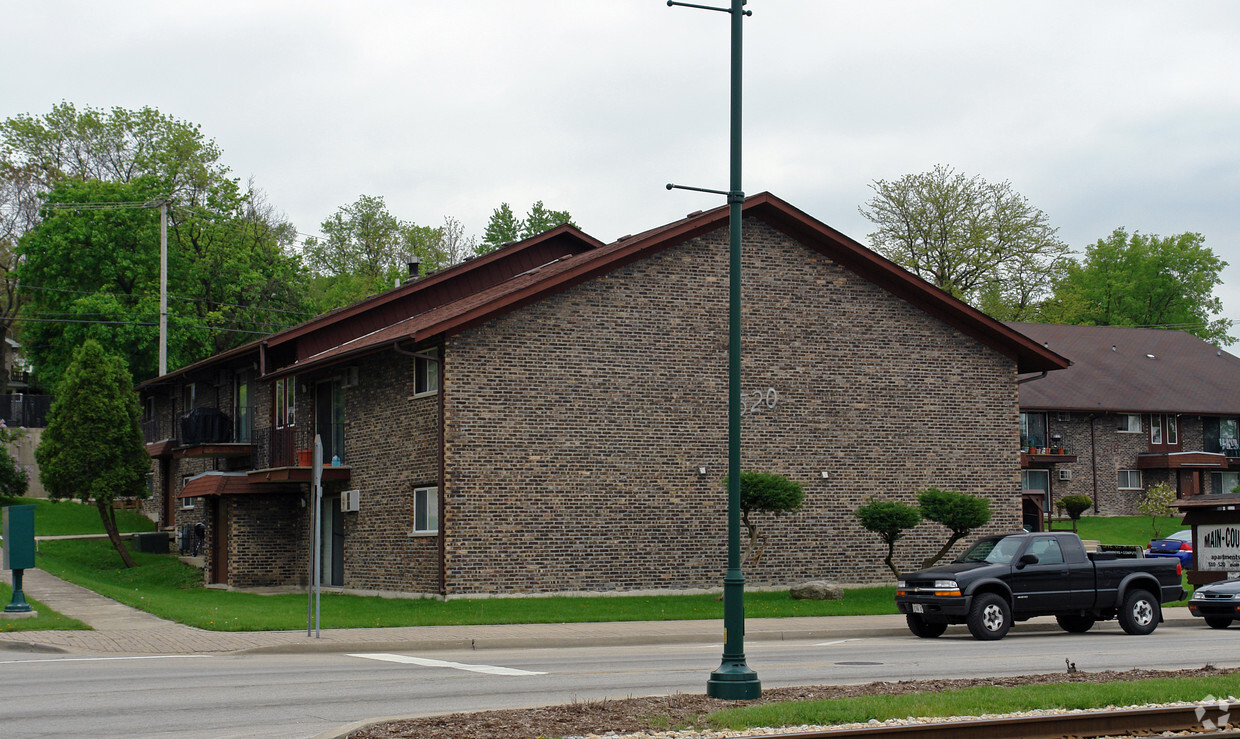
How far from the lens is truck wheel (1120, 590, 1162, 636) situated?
21016mm

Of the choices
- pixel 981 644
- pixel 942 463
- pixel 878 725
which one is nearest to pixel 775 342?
pixel 942 463

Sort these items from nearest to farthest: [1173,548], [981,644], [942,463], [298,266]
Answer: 1. [981,644]
2. [942,463]
3. [1173,548]
4. [298,266]

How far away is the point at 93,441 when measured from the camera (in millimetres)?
32719

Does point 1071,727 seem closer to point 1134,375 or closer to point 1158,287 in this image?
point 1134,375

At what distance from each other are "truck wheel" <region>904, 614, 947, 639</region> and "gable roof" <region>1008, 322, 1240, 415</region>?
31.3 metres

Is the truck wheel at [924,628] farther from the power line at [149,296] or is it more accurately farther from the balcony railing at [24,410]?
the balcony railing at [24,410]

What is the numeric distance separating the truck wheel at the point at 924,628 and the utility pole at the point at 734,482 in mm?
9290

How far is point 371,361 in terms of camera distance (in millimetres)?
29703

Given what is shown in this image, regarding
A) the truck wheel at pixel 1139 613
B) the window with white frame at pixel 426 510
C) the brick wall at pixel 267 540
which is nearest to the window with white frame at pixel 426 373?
the window with white frame at pixel 426 510

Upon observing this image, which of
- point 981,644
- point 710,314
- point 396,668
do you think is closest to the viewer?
point 396,668

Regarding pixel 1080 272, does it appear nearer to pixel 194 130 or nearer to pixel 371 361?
pixel 194 130

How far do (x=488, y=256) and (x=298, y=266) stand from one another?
28933 mm

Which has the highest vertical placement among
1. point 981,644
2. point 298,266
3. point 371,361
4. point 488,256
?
point 298,266

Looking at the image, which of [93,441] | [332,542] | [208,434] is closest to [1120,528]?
[332,542]
